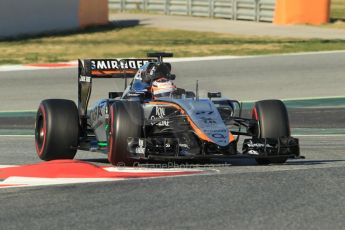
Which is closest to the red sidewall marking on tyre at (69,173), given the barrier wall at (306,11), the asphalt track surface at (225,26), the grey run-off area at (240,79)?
the grey run-off area at (240,79)

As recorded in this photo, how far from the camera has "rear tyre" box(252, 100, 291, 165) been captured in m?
10.8

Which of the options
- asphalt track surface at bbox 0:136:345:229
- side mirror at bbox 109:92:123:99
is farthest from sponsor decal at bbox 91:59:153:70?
asphalt track surface at bbox 0:136:345:229

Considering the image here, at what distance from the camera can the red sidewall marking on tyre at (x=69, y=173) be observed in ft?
30.1

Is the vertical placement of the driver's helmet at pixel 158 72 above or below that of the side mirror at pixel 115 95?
above

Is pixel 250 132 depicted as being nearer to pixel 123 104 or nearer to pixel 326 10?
pixel 123 104

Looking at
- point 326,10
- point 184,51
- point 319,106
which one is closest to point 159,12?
point 326,10

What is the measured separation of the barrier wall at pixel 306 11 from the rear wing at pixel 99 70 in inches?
902

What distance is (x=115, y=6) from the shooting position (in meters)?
43.0

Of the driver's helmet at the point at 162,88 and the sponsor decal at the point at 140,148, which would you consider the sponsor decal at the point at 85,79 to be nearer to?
the driver's helmet at the point at 162,88

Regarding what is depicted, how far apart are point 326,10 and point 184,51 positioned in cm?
956

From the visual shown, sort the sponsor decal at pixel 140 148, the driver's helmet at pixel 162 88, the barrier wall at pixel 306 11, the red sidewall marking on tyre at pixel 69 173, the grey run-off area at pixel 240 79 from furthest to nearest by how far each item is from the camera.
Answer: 1. the barrier wall at pixel 306 11
2. the grey run-off area at pixel 240 79
3. the driver's helmet at pixel 162 88
4. the sponsor decal at pixel 140 148
5. the red sidewall marking on tyre at pixel 69 173

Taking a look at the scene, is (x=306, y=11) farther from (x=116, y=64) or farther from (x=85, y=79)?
(x=85, y=79)

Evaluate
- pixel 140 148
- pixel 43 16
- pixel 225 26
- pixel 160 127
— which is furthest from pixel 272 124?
pixel 225 26

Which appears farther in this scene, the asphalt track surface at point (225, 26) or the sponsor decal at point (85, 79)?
the asphalt track surface at point (225, 26)
